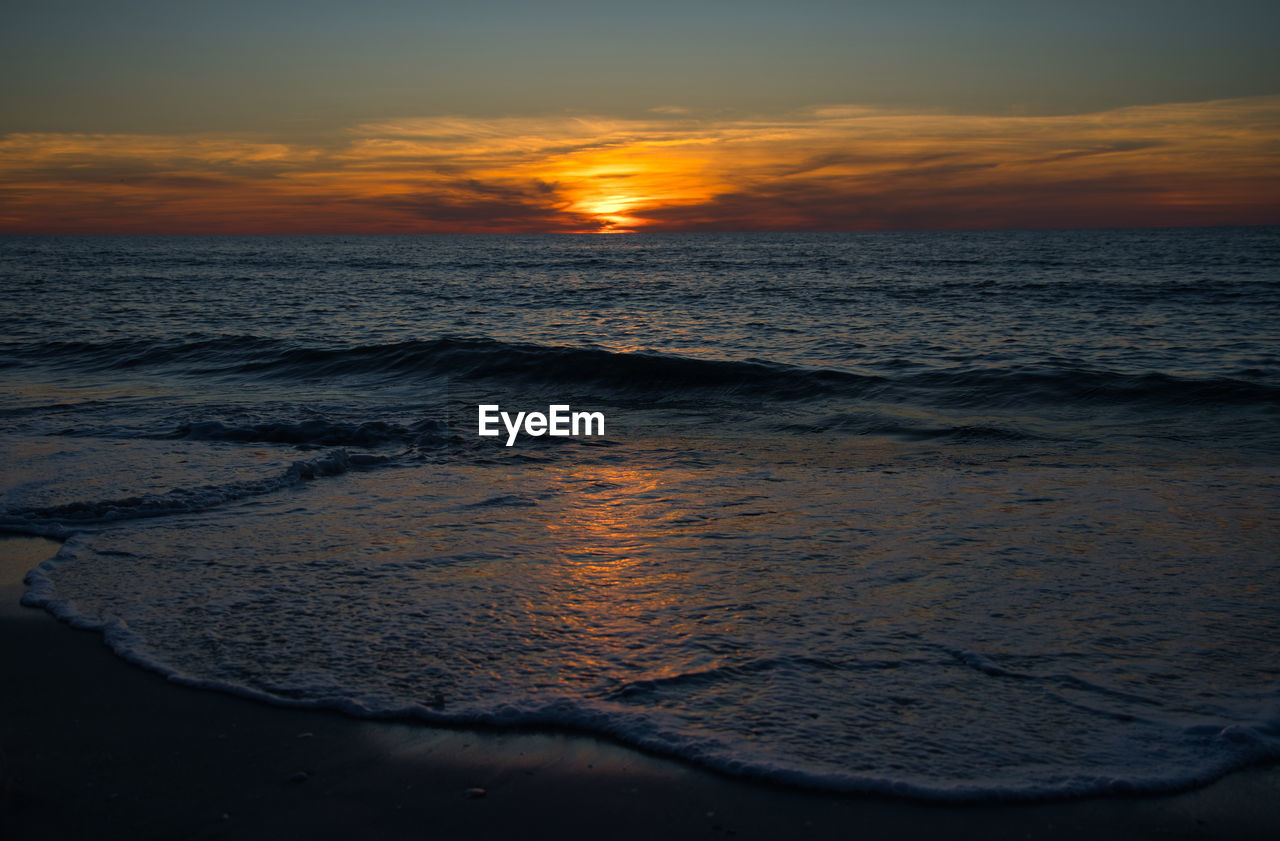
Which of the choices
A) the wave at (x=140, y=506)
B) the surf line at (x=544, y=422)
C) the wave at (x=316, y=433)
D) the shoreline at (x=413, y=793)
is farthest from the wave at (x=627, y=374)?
the shoreline at (x=413, y=793)

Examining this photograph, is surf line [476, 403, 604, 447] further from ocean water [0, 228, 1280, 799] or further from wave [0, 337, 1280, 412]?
wave [0, 337, 1280, 412]

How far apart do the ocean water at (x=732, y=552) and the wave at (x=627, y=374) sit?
11 cm

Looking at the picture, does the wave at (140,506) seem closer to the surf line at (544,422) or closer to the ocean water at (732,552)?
the ocean water at (732,552)

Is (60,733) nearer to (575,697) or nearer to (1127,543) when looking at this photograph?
(575,697)

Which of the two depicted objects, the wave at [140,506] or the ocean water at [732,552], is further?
the wave at [140,506]

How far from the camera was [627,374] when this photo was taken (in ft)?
46.4

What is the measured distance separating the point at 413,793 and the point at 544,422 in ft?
25.1

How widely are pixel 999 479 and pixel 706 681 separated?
4.58 metres

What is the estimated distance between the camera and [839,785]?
2.80 meters

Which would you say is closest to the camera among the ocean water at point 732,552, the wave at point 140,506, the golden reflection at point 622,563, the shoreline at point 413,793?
the shoreline at point 413,793

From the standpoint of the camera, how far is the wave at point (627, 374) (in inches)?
438

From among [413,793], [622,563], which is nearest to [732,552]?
[622,563]

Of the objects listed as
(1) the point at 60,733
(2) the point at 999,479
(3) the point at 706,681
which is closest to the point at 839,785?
(3) the point at 706,681

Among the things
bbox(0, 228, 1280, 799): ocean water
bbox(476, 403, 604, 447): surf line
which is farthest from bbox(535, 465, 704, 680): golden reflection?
bbox(476, 403, 604, 447): surf line
